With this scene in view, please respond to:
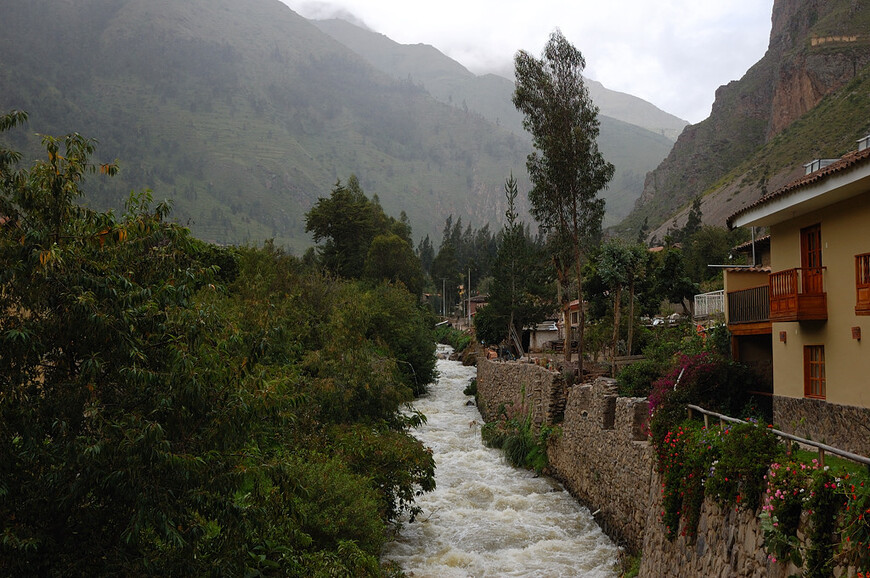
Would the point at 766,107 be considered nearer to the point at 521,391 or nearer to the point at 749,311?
the point at 521,391

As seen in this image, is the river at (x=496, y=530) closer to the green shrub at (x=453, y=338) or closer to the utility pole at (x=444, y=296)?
the green shrub at (x=453, y=338)

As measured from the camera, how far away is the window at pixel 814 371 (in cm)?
1425

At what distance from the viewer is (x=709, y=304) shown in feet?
91.0

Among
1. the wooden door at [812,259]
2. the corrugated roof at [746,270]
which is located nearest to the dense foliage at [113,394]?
the wooden door at [812,259]

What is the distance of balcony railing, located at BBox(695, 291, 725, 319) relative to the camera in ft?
86.6

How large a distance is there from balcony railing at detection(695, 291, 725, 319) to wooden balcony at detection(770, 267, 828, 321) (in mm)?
11493

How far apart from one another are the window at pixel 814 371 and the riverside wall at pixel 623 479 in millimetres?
3385

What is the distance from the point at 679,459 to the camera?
10.6m

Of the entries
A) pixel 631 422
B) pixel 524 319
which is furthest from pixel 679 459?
pixel 524 319

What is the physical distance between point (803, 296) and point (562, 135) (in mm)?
14281

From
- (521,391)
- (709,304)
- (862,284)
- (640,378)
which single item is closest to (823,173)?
(862,284)

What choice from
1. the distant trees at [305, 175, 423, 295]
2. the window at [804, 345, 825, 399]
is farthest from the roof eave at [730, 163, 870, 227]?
the distant trees at [305, 175, 423, 295]

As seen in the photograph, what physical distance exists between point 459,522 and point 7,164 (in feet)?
42.7

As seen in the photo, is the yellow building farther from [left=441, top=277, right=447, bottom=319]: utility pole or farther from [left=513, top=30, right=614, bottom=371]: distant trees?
[left=441, top=277, right=447, bottom=319]: utility pole
